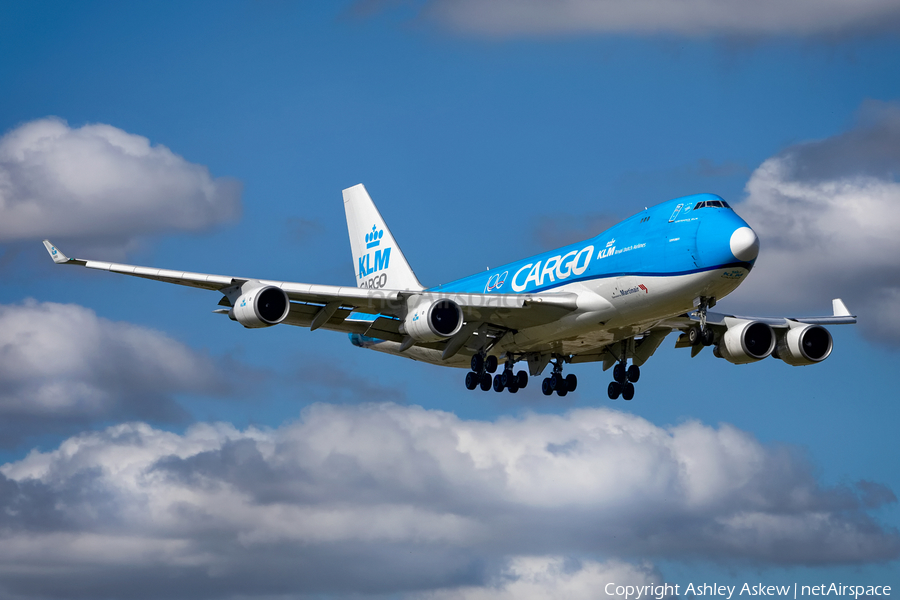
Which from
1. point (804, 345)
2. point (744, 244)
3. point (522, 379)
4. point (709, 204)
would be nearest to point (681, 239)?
point (709, 204)

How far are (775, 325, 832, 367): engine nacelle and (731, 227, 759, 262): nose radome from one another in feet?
35.7

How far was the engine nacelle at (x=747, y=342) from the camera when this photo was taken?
46.9 metres

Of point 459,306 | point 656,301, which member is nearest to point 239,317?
point 459,306

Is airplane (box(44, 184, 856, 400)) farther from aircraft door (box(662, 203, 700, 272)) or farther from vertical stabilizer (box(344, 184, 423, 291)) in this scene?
vertical stabilizer (box(344, 184, 423, 291))

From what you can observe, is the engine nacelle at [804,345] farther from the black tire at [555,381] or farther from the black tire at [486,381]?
the black tire at [486,381]

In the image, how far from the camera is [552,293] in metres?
43.9

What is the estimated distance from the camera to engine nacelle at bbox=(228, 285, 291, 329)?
1609 inches

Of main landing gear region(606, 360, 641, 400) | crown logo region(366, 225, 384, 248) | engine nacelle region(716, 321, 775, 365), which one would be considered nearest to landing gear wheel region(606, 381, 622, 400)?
main landing gear region(606, 360, 641, 400)

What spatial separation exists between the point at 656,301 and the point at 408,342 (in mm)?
9794

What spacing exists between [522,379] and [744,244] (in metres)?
14.2

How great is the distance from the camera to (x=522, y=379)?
49312 mm

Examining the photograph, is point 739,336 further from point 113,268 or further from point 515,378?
point 113,268

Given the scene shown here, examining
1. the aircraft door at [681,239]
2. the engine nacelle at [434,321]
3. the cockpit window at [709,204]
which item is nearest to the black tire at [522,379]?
the engine nacelle at [434,321]

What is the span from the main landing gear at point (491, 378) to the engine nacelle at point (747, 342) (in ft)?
28.2
